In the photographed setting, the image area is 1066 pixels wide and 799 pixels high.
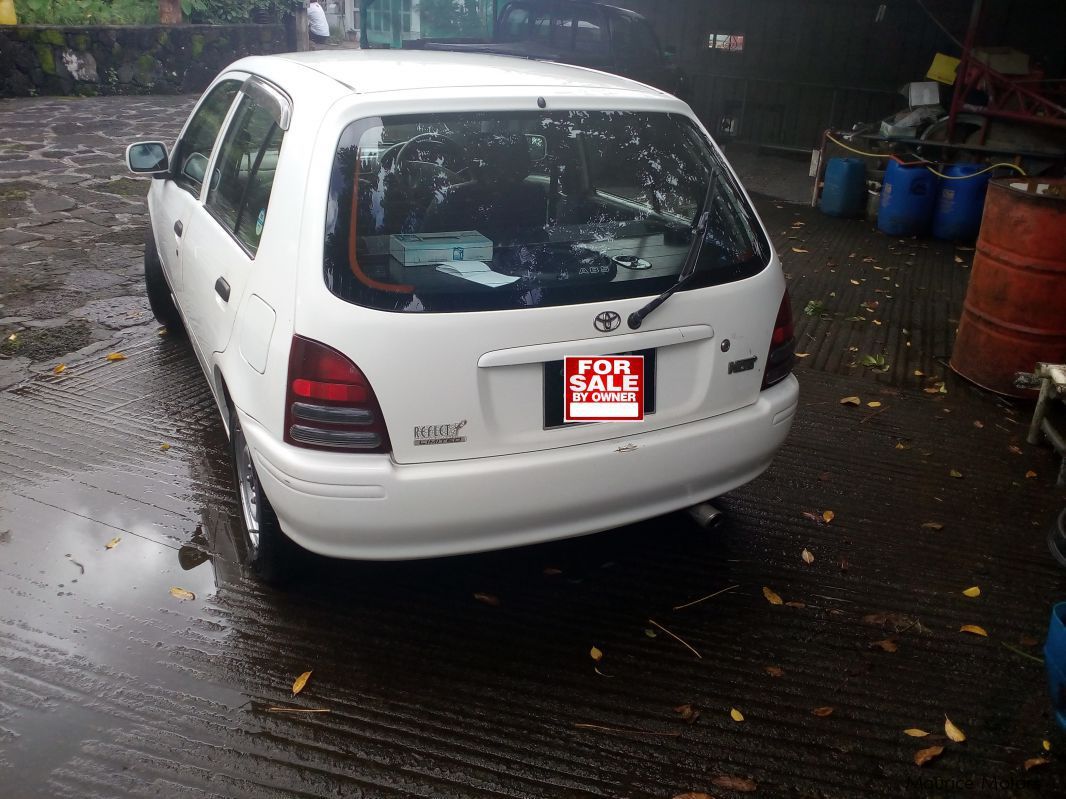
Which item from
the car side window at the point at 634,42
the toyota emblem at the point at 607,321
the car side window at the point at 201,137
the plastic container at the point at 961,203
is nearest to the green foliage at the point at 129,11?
the car side window at the point at 634,42

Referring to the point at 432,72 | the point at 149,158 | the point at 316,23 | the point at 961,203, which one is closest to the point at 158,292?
the point at 149,158

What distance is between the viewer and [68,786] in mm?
2385

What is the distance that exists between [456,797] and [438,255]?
1525mm

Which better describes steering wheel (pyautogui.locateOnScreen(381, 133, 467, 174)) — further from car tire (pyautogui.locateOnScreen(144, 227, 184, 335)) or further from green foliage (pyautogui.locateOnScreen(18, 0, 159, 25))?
green foliage (pyautogui.locateOnScreen(18, 0, 159, 25))

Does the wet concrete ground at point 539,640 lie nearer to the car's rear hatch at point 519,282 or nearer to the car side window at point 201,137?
the car's rear hatch at point 519,282

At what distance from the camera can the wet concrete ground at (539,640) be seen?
100.0 inches

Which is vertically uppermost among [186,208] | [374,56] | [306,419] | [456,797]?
[374,56]

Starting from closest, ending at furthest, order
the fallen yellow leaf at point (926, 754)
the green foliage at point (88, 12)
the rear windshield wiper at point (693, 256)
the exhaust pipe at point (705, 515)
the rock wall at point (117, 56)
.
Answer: the fallen yellow leaf at point (926, 754) < the rear windshield wiper at point (693, 256) < the exhaust pipe at point (705, 515) < the rock wall at point (117, 56) < the green foliage at point (88, 12)

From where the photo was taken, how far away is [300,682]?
2818mm

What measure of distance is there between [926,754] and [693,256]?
1.67 metres

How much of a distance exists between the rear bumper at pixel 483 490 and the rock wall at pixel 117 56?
13.6 metres

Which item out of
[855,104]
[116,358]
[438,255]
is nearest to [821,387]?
[438,255]

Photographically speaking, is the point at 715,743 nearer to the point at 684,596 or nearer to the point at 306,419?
the point at 684,596

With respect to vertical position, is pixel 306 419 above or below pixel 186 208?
below
